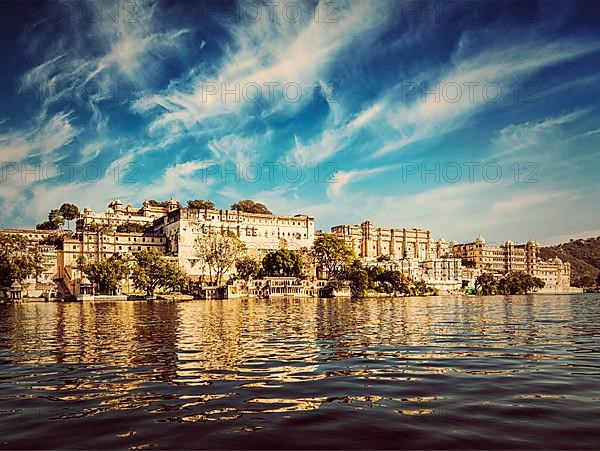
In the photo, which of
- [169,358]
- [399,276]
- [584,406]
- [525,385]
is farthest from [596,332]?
[399,276]

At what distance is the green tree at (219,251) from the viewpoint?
11875 centimetres

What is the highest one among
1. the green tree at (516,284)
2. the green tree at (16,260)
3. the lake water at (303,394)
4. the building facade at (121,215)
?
the building facade at (121,215)

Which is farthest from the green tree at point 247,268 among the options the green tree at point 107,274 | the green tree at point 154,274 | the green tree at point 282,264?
the green tree at point 107,274

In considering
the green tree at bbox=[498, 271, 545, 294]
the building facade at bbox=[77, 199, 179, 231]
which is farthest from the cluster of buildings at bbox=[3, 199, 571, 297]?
the green tree at bbox=[498, 271, 545, 294]

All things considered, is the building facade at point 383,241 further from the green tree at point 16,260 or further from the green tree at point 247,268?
the green tree at point 16,260

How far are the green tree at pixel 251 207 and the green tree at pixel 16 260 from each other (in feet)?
250

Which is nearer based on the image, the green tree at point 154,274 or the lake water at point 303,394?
the lake water at point 303,394

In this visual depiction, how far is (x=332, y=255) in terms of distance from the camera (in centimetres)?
13512

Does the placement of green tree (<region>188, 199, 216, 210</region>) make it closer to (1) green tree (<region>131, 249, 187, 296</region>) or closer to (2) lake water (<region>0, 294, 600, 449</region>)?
(1) green tree (<region>131, 249, 187, 296</region>)

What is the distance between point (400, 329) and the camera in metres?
31.9

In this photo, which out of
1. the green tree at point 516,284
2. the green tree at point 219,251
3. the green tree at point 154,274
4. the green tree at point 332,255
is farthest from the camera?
the green tree at point 516,284

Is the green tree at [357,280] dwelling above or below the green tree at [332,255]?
below

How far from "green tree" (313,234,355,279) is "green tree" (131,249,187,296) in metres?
38.5

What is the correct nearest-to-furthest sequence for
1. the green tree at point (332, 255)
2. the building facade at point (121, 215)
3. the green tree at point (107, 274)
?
the green tree at point (107, 274) < the green tree at point (332, 255) < the building facade at point (121, 215)
